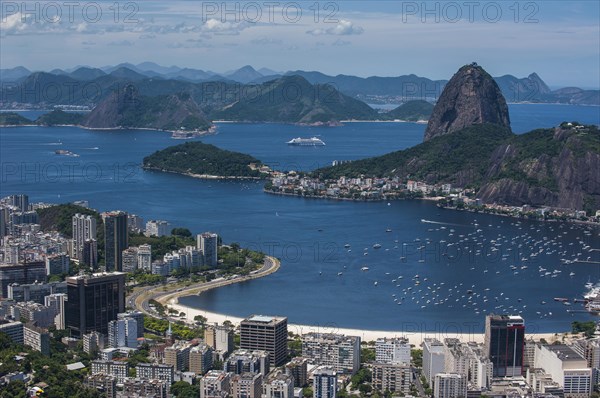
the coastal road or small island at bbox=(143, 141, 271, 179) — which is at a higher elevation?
small island at bbox=(143, 141, 271, 179)

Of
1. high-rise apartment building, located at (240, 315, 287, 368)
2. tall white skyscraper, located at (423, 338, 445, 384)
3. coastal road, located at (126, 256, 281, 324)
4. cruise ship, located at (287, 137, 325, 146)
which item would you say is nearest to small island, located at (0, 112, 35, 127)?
cruise ship, located at (287, 137, 325, 146)

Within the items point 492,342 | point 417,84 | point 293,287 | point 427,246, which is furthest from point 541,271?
point 417,84

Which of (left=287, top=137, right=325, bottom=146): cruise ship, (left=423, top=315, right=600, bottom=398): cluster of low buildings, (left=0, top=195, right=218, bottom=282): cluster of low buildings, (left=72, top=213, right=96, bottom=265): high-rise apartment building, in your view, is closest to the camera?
(left=423, top=315, right=600, bottom=398): cluster of low buildings

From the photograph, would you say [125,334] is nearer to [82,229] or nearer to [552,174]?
[82,229]

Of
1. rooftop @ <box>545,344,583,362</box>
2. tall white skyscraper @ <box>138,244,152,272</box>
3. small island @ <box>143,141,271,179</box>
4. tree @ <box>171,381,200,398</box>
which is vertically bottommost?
tree @ <box>171,381,200,398</box>

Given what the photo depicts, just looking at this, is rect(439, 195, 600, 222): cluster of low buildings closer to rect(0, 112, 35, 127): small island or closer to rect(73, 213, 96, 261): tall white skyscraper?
rect(73, 213, 96, 261): tall white skyscraper

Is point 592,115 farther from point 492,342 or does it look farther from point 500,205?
point 492,342
